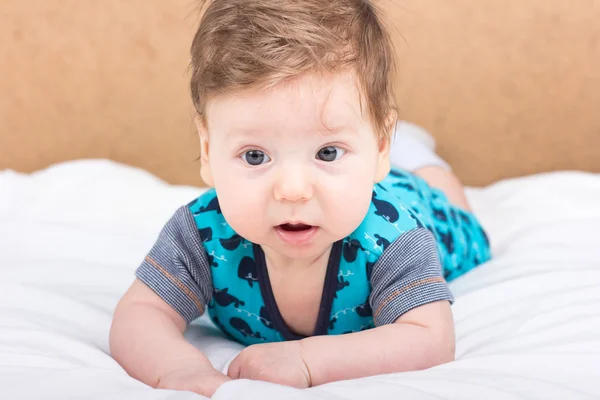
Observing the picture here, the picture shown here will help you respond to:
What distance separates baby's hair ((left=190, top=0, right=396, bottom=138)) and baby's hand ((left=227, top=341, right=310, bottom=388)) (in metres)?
0.28

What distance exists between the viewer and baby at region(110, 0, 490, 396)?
731mm

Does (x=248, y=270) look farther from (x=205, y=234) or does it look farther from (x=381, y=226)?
(x=381, y=226)

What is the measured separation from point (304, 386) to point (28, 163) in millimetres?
1400

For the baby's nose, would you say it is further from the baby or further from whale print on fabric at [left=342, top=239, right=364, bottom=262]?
whale print on fabric at [left=342, top=239, right=364, bottom=262]

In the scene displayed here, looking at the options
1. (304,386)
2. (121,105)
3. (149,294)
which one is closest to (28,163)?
(121,105)

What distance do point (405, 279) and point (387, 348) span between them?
104 mm

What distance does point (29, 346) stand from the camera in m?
0.84

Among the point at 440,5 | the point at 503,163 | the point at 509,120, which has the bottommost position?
the point at 503,163

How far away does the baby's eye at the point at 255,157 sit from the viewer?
0.74m

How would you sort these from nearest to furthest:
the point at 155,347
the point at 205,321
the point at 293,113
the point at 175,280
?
the point at 293,113 < the point at 155,347 < the point at 175,280 < the point at 205,321

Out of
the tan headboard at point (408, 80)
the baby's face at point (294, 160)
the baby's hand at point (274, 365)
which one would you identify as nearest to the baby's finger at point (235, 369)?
the baby's hand at point (274, 365)

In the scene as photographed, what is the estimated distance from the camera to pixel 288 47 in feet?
2.42

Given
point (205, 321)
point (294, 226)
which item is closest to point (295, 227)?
point (294, 226)

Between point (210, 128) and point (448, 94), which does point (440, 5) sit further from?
point (210, 128)
